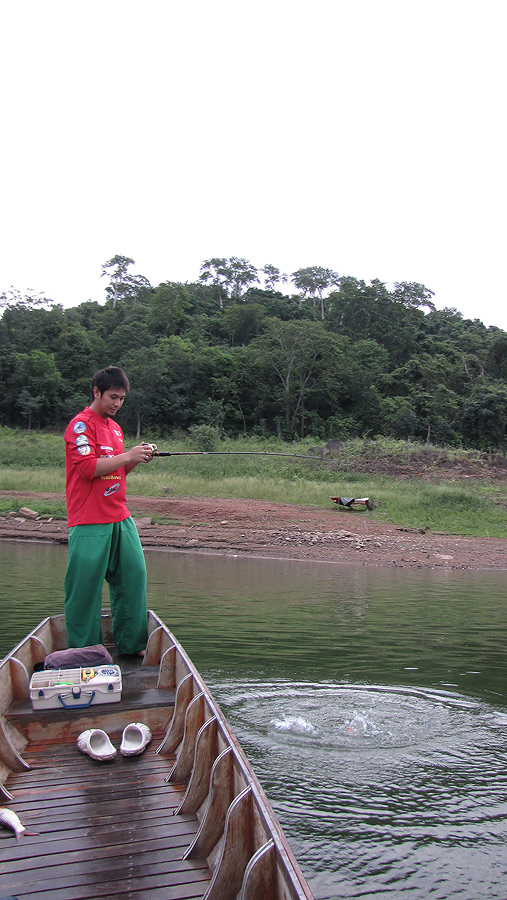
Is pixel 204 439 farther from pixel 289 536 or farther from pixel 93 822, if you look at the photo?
pixel 93 822

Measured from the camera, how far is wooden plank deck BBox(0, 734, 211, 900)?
2.45m

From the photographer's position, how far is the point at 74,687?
12.7 ft

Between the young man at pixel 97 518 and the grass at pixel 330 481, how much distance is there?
46.8ft

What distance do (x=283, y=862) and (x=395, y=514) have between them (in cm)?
1728

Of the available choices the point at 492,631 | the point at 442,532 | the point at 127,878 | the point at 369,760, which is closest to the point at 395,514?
the point at 442,532

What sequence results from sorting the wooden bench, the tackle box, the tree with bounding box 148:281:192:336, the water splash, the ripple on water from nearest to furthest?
the ripple on water → the tackle box → the water splash → the wooden bench → the tree with bounding box 148:281:192:336

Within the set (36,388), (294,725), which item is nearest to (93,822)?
(294,725)

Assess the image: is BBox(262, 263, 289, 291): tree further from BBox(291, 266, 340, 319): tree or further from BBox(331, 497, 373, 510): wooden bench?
BBox(331, 497, 373, 510): wooden bench

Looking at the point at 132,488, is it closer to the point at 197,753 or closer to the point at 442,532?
the point at 442,532

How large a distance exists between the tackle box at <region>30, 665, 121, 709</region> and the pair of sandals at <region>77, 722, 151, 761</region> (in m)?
0.20

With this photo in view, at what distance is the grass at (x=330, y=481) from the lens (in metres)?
19.2

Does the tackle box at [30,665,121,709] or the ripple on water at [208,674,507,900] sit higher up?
the tackle box at [30,665,121,709]

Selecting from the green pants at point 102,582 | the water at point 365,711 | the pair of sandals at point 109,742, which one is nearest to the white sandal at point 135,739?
the pair of sandals at point 109,742

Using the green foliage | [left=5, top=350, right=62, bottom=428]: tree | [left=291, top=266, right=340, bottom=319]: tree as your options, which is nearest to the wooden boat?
the green foliage
